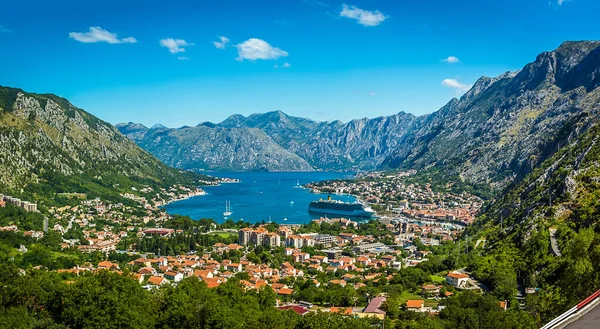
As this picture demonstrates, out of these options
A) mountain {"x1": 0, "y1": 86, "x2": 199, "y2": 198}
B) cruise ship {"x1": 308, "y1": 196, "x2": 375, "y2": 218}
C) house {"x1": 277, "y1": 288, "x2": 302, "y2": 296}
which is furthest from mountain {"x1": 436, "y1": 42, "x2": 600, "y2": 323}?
mountain {"x1": 0, "y1": 86, "x2": 199, "y2": 198}

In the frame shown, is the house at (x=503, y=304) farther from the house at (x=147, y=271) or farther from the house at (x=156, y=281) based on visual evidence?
the house at (x=147, y=271)

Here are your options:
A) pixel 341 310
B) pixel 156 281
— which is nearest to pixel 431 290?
pixel 341 310

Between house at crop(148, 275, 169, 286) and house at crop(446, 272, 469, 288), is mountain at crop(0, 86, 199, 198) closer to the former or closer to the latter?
house at crop(148, 275, 169, 286)

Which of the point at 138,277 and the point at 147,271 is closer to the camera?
the point at 138,277

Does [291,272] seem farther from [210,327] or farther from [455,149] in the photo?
[455,149]

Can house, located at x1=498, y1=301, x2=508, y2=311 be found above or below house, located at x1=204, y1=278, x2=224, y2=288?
above

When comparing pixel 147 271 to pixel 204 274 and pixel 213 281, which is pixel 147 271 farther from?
pixel 213 281
